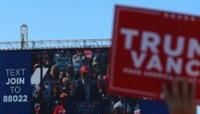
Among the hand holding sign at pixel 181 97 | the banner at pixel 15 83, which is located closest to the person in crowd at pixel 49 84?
the banner at pixel 15 83

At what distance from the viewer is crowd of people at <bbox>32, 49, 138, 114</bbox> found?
103ft

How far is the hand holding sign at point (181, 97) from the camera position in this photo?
3348mm

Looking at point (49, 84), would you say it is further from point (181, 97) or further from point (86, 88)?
point (181, 97)

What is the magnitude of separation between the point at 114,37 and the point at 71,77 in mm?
28149

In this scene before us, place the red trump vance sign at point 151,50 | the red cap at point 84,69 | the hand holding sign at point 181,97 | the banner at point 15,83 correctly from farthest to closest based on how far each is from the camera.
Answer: the banner at point 15,83, the red cap at point 84,69, the red trump vance sign at point 151,50, the hand holding sign at point 181,97

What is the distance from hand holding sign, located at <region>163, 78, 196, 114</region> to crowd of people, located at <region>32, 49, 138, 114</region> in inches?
1101

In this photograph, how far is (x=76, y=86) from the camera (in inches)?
1259

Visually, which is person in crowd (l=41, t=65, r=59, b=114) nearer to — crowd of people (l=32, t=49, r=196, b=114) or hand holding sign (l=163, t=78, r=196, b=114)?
crowd of people (l=32, t=49, r=196, b=114)

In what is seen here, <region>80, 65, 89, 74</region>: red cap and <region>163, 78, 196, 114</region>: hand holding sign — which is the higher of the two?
<region>163, 78, 196, 114</region>: hand holding sign

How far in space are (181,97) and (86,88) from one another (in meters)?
28.2

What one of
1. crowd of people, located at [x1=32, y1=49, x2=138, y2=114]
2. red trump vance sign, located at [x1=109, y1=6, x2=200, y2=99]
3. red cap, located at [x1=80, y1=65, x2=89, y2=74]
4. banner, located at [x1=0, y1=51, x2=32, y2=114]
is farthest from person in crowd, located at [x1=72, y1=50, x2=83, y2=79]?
red trump vance sign, located at [x1=109, y1=6, x2=200, y2=99]

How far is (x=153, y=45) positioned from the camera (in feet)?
12.3

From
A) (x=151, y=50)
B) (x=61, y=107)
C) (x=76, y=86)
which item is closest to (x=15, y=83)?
(x=61, y=107)

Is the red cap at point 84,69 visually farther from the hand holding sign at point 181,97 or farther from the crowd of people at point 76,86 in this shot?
the hand holding sign at point 181,97
